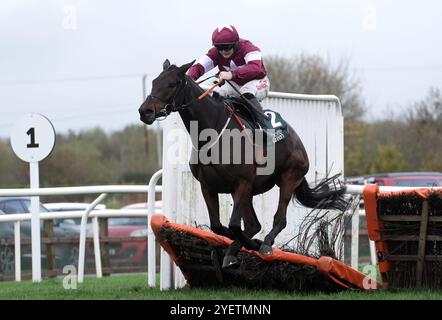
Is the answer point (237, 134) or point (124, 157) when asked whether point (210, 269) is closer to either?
point (237, 134)

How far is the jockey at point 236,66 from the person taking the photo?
7848 millimetres

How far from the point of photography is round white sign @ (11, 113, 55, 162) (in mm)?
10641

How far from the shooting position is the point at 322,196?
8.63m

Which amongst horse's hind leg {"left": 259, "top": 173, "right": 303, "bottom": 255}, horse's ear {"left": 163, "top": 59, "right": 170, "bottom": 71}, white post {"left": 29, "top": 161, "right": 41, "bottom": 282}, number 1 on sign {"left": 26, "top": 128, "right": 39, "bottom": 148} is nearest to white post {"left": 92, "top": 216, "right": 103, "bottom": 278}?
white post {"left": 29, "top": 161, "right": 41, "bottom": 282}

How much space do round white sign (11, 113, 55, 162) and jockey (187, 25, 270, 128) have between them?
316cm

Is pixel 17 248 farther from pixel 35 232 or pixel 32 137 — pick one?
pixel 32 137

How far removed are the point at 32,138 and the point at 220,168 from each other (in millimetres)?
3968

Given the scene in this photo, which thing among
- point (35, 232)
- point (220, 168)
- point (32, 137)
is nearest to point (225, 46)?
point (220, 168)

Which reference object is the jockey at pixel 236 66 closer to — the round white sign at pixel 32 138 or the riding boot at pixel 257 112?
the riding boot at pixel 257 112

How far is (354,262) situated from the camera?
9.79 m

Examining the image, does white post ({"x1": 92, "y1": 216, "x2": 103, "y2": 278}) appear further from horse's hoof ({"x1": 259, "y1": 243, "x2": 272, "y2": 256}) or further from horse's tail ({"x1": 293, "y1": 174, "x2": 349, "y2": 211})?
horse's hoof ({"x1": 259, "y1": 243, "x2": 272, "y2": 256})

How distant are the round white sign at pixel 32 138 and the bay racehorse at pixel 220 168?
11.7 ft
